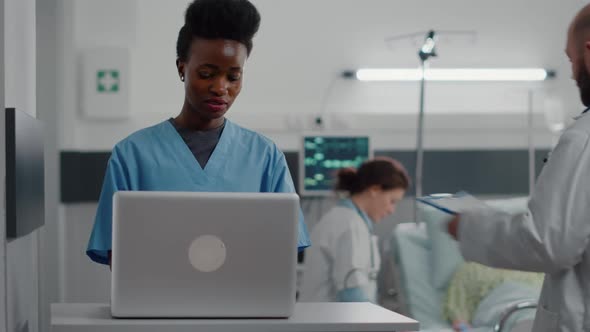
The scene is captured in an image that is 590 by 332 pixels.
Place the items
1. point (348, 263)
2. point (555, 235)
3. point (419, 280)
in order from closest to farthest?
point (555, 235) → point (348, 263) → point (419, 280)

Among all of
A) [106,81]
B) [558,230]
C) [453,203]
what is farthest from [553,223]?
[106,81]

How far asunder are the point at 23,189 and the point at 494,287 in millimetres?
2793

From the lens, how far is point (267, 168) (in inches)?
87.0

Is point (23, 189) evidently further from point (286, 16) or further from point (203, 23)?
point (286, 16)

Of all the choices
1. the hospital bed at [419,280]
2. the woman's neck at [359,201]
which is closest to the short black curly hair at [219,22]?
the woman's neck at [359,201]

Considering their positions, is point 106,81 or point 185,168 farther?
point 106,81

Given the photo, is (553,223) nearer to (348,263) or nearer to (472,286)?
(348,263)

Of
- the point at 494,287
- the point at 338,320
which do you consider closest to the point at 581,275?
the point at 338,320

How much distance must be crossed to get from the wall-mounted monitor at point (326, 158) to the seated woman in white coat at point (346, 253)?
0.66m

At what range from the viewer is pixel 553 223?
1794 millimetres

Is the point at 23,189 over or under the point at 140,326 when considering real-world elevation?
over

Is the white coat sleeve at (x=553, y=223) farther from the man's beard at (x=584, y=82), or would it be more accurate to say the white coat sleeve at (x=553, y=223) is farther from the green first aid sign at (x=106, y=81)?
the green first aid sign at (x=106, y=81)

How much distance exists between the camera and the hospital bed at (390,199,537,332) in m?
4.20

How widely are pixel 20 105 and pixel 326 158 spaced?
2.77m
